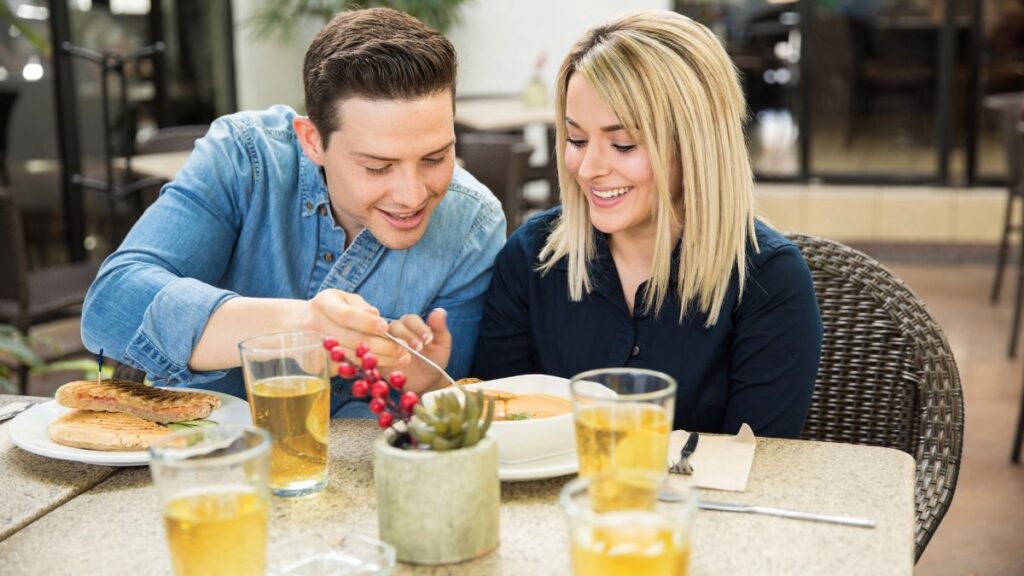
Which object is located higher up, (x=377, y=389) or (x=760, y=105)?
(x=377, y=389)

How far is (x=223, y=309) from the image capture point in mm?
1500

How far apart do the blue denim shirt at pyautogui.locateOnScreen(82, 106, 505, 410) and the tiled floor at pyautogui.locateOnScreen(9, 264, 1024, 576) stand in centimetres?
150

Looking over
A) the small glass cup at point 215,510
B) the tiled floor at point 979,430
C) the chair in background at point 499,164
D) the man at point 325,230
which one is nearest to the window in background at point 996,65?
the tiled floor at point 979,430

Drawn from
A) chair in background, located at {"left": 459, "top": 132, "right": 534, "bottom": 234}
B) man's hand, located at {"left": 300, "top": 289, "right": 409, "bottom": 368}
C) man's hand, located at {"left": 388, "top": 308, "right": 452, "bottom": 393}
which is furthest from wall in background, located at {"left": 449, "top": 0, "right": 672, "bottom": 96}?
man's hand, located at {"left": 300, "top": 289, "right": 409, "bottom": 368}

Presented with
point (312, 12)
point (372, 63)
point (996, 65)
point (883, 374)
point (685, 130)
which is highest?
point (312, 12)

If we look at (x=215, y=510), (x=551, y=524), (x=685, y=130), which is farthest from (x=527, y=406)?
(x=685, y=130)

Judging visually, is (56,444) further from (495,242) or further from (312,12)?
(312,12)

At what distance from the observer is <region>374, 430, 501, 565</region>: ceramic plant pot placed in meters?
1.01

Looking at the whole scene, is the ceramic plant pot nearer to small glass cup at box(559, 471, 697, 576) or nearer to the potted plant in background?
the potted plant in background

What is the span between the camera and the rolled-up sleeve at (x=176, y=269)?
1530 mm

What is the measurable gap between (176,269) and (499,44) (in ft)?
19.3

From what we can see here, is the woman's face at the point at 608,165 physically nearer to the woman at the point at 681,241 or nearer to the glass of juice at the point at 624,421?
the woman at the point at 681,241

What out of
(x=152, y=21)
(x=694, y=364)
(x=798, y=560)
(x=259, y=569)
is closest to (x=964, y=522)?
(x=694, y=364)

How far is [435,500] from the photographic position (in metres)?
1.02
